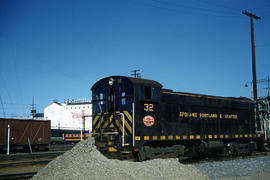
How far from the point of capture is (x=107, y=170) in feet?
25.4

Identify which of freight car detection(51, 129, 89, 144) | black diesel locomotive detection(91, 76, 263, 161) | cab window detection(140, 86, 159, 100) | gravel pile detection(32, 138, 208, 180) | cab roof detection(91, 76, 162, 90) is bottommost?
freight car detection(51, 129, 89, 144)

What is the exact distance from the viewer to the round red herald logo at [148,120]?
12.2 m

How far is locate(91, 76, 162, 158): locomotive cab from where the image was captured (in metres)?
11.7

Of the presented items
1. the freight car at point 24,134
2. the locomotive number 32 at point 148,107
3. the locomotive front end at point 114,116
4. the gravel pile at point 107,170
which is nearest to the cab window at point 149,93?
the locomotive number 32 at point 148,107

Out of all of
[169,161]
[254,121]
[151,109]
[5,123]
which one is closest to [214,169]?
[169,161]

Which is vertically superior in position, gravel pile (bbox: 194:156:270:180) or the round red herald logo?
the round red herald logo

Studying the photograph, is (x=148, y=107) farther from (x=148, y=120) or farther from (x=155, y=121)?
(x=155, y=121)

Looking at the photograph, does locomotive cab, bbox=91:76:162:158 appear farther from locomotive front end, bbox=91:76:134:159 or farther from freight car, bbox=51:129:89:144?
freight car, bbox=51:129:89:144

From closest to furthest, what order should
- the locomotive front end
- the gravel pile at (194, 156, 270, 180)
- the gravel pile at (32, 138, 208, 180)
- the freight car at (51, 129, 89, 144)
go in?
the gravel pile at (32, 138, 208, 180)
the gravel pile at (194, 156, 270, 180)
the locomotive front end
the freight car at (51, 129, 89, 144)

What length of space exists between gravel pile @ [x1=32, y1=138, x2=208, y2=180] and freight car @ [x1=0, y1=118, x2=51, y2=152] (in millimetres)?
15952

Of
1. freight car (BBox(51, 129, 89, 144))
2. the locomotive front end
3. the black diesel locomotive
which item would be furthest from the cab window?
freight car (BBox(51, 129, 89, 144))

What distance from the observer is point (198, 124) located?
48.6ft

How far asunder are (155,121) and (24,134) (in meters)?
16.2

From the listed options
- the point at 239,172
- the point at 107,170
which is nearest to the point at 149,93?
the point at 239,172
